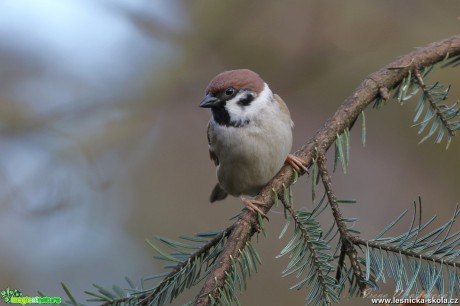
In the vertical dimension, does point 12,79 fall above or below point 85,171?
above

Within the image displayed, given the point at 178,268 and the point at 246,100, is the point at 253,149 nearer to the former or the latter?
the point at 246,100

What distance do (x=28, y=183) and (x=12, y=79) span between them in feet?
3.13

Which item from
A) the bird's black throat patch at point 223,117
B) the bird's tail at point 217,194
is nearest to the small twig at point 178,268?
the bird's black throat patch at point 223,117

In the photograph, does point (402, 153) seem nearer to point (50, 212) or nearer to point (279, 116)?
point (279, 116)

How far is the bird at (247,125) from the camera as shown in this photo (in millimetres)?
2520

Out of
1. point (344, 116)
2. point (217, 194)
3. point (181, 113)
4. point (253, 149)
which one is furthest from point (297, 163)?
point (181, 113)

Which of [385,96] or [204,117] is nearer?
[385,96]

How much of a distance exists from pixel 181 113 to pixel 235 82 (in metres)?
1.81

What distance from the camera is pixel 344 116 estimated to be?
64.3 inches

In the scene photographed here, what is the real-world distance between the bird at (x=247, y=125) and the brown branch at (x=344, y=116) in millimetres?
811

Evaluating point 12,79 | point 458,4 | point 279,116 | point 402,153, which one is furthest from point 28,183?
point 458,4

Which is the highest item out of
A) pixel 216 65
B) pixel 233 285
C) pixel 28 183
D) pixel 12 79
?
pixel 12 79

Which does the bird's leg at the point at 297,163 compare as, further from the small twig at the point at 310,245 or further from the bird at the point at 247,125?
the bird at the point at 247,125

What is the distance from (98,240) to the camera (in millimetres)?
4328
